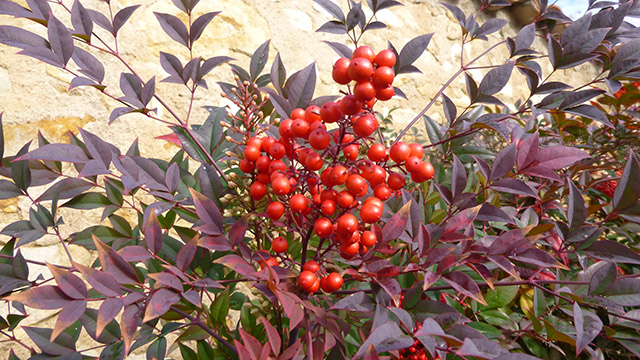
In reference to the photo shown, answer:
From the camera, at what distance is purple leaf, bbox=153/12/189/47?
0.58 metres

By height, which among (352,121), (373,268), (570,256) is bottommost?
(570,256)

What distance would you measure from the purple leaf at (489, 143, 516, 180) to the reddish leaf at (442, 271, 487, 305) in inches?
6.6

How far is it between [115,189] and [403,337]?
50 centimetres

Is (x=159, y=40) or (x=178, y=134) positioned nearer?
(x=178, y=134)

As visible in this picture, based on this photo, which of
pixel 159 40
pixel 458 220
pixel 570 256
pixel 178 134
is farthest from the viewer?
pixel 159 40

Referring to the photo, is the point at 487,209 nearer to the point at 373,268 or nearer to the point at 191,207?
the point at 373,268

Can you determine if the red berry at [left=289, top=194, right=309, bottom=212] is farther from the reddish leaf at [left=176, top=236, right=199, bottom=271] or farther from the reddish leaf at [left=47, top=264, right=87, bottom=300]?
the reddish leaf at [left=47, top=264, right=87, bottom=300]

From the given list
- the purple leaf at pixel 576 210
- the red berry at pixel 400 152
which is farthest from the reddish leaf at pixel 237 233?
the purple leaf at pixel 576 210

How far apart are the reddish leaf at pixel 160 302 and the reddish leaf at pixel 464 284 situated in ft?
1.00

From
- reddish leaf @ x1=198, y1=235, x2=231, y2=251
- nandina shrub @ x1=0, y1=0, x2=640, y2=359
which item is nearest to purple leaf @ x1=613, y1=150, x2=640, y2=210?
nandina shrub @ x1=0, y1=0, x2=640, y2=359

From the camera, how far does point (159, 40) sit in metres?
1.28

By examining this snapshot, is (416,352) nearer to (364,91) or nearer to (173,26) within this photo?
(364,91)

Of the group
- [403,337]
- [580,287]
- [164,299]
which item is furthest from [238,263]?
[580,287]

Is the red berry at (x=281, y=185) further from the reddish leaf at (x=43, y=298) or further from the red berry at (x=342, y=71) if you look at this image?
the reddish leaf at (x=43, y=298)
